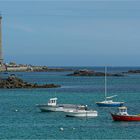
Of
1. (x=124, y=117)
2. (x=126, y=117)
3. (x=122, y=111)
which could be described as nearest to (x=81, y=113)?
(x=122, y=111)

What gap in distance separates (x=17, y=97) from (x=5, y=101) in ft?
26.6

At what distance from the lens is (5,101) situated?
8488 cm

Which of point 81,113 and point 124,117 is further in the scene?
point 81,113

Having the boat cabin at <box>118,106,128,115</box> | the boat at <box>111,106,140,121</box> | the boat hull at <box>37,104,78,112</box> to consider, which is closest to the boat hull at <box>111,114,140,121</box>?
the boat at <box>111,106,140,121</box>

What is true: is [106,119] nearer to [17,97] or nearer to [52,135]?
[52,135]

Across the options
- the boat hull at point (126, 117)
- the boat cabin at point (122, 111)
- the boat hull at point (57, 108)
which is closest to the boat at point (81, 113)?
the boat hull at point (57, 108)

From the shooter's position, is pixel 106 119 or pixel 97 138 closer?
pixel 97 138

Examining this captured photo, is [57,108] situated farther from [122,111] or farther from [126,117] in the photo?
[126,117]

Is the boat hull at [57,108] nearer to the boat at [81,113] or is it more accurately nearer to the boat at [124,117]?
the boat at [81,113]

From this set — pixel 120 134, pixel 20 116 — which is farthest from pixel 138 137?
pixel 20 116

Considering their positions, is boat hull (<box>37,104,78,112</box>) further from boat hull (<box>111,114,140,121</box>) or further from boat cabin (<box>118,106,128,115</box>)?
boat hull (<box>111,114,140,121</box>)

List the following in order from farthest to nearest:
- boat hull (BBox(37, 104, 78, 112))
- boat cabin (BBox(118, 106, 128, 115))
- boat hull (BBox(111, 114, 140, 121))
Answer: boat hull (BBox(37, 104, 78, 112)) < boat cabin (BBox(118, 106, 128, 115)) < boat hull (BBox(111, 114, 140, 121))

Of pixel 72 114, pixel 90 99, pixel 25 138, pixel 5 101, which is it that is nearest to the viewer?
pixel 25 138

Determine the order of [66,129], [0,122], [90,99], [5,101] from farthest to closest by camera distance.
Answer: [90,99] < [5,101] < [0,122] < [66,129]
